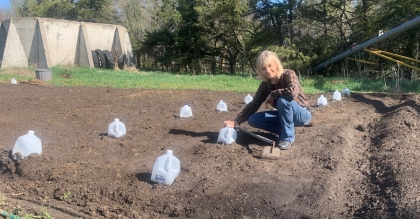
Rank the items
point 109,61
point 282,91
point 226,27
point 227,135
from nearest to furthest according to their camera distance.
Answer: point 282,91
point 227,135
point 226,27
point 109,61

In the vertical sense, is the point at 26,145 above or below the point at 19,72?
below

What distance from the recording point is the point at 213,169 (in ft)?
11.7

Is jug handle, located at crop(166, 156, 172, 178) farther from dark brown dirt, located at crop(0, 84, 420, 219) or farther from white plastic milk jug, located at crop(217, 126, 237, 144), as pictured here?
white plastic milk jug, located at crop(217, 126, 237, 144)

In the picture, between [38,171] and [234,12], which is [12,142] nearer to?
[38,171]

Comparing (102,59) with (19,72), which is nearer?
(19,72)

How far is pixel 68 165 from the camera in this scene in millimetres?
3705

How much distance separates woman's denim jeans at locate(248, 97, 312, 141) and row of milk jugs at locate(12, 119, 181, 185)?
1301 millimetres

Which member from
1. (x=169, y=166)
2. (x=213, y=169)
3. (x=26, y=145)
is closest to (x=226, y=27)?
(x=26, y=145)

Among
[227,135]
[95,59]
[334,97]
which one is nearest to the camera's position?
[227,135]

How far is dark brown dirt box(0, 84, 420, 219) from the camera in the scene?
286 cm

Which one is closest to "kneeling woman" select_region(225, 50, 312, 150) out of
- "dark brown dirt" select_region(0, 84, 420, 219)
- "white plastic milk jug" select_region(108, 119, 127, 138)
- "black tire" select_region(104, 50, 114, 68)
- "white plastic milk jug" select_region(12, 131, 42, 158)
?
"dark brown dirt" select_region(0, 84, 420, 219)

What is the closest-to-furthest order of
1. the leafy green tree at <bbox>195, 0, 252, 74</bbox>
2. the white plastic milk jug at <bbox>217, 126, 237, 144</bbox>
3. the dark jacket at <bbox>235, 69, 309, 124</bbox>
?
the dark jacket at <bbox>235, 69, 309, 124</bbox>, the white plastic milk jug at <bbox>217, 126, 237, 144</bbox>, the leafy green tree at <bbox>195, 0, 252, 74</bbox>

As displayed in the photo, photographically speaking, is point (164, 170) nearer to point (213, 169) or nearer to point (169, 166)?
point (169, 166)

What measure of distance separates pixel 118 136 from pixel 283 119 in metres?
1.86
